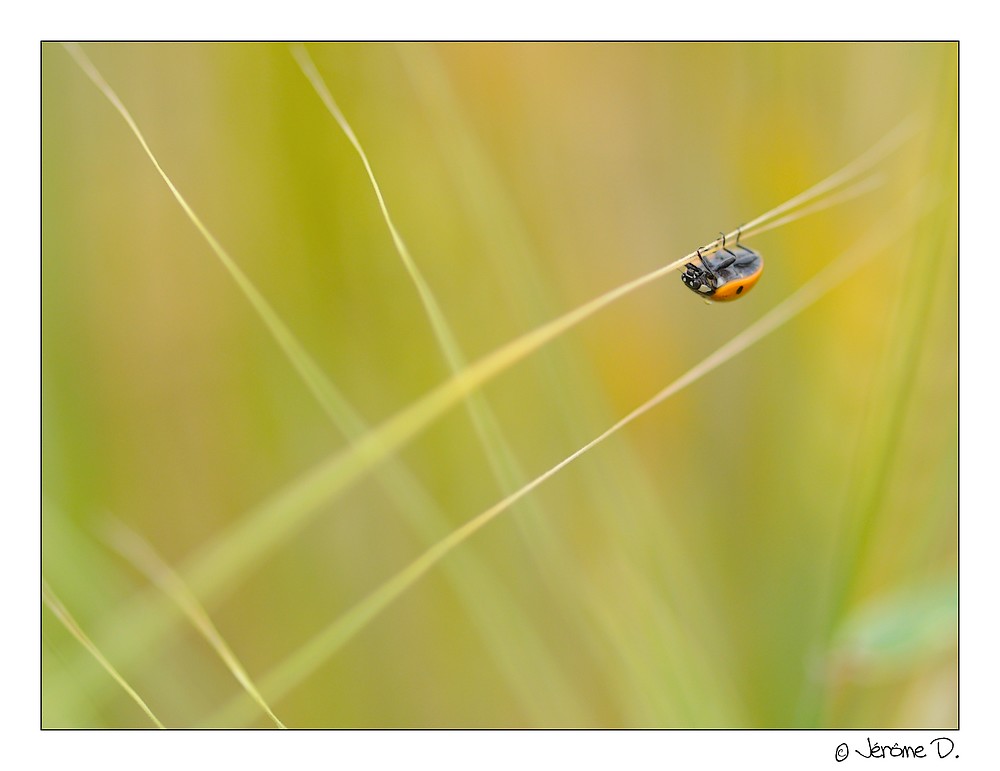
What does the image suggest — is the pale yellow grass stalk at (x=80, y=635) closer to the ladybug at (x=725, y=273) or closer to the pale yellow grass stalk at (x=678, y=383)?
the pale yellow grass stalk at (x=678, y=383)

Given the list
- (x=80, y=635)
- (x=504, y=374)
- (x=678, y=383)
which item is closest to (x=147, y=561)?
(x=80, y=635)

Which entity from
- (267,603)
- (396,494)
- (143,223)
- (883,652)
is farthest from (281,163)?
(883,652)

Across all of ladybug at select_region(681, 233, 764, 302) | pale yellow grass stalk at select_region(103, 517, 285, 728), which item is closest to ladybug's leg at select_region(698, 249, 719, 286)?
ladybug at select_region(681, 233, 764, 302)

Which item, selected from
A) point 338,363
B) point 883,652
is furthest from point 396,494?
point 883,652

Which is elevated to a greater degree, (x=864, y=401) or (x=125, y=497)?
(x=125, y=497)

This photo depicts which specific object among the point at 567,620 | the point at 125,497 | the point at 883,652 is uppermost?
the point at 125,497

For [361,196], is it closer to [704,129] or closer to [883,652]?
[704,129]

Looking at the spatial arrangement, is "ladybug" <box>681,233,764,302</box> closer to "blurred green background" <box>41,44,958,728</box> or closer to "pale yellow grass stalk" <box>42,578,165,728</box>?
"blurred green background" <box>41,44,958,728</box>
